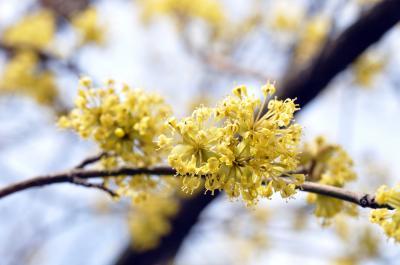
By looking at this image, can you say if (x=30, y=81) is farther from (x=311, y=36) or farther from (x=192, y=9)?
(x=311, y=36)

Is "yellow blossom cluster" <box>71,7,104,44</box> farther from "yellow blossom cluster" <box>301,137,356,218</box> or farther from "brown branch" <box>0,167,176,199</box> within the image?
"yellow blossom cluster" <box>301,137,356,218</box>

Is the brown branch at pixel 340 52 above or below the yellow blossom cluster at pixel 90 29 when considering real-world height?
below

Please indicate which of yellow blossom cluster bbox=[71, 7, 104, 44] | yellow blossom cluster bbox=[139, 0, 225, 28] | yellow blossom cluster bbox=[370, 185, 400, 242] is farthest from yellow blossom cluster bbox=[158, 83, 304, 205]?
yellow blossom cluster bbox=[139, 0, 225, 28]

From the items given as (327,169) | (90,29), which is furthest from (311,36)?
(327,169)

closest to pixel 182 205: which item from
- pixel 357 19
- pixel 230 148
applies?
pixel 357 19

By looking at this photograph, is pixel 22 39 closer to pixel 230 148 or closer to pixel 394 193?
pixel 230 148

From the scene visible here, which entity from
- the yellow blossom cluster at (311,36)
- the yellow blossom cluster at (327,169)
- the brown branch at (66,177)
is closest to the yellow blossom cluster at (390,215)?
the yellow blossom cluster at (327,169)

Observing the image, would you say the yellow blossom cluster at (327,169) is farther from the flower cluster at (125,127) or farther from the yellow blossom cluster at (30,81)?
the yellow blossom cluster at (30,81)
